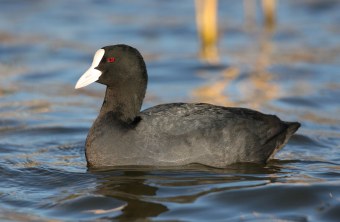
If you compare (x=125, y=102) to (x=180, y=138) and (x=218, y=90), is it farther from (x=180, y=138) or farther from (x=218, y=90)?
(x=218, y=90)

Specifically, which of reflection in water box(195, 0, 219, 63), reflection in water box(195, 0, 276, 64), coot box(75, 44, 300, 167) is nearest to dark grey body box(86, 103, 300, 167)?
coot box(75, 44, 300, 167)

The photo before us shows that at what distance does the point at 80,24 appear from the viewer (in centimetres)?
1548

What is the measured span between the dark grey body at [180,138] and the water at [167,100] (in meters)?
0.11

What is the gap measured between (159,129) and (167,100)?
342 centimetres

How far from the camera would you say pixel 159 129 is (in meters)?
7.35

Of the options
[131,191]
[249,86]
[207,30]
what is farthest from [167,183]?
[207,30]

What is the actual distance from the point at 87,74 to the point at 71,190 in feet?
4.05

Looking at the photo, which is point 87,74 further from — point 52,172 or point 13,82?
point 13,82

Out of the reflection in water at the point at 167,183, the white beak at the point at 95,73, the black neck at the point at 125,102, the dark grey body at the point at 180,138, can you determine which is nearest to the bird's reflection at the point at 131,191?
the reflection in water at the point at 167,183

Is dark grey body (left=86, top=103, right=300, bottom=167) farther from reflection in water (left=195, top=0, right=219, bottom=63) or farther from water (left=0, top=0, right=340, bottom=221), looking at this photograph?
reflection in water (left=195, top=0, right=219, bottom=63)

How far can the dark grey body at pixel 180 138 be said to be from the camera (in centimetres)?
729

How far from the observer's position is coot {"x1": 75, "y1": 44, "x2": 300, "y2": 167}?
24.0ft

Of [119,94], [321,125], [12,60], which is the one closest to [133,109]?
[119,94]

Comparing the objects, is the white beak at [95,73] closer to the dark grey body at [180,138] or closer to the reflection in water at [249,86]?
the dark grey body at [180,138]
